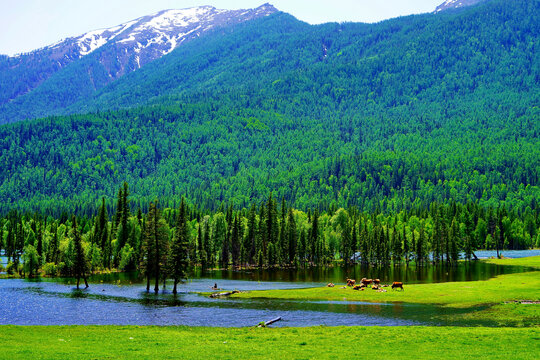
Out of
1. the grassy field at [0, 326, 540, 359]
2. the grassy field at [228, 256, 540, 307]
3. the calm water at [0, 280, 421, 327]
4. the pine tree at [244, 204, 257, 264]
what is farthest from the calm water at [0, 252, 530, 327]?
the pine tree at [244, 204, 257, 264]

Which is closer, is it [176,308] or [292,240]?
[176,308]

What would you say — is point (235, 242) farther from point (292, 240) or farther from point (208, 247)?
point (292, 240)

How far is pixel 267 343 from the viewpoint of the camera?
2096 inches

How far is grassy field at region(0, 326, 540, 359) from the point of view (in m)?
46.4

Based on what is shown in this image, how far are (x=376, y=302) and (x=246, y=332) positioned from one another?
32815 millimetres

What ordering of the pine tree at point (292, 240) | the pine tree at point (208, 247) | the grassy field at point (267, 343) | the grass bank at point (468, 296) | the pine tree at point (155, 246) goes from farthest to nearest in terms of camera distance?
the pine tree at point (208, 247) → the pine tree at point (292, 240) → the pine tree at point (155, 246) → the grass bank at point (468, 296) → the grassy field at point (267, 343)

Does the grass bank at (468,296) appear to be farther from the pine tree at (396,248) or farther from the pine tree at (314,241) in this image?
the pine tree at (314,241)

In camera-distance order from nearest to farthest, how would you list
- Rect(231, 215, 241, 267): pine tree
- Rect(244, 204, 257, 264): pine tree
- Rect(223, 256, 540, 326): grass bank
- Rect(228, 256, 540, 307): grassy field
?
Rect(223, 256, 540, 326): grass bank
Rect(228, 256, 540, 307): grassy field
Rect(244, 204, 257, 264): pine tree
Rect(231, 215, 241, 267): pine tree

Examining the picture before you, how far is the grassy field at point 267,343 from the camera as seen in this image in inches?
1827

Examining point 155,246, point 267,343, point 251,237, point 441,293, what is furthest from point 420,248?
point 267,343

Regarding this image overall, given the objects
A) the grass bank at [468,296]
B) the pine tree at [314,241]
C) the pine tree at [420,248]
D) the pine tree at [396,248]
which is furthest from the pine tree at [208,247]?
the grass bank at [468,296]

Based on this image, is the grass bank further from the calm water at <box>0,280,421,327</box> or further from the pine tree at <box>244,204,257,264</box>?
the pine tree at <box>244,204,257,264</box>

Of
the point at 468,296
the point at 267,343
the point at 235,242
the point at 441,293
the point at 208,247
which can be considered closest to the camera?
the point at 267,343

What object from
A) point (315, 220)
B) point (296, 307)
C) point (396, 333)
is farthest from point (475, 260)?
point (396, 333)
